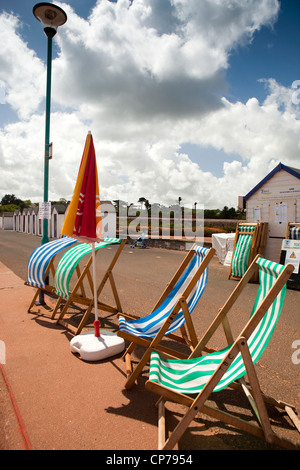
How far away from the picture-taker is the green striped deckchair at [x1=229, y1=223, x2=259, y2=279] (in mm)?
8492

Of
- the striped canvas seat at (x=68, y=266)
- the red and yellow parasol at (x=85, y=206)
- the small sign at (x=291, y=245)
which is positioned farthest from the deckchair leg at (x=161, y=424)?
the small sign at (x=291, y=245)

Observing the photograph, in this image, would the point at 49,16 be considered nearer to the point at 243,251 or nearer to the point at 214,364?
the point at 214,364

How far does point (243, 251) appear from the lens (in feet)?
28.3

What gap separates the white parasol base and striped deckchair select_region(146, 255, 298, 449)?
1.04 m

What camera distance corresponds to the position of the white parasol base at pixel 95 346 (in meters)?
3.30

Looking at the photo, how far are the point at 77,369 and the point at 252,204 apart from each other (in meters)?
8.67

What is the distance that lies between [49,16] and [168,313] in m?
5.32

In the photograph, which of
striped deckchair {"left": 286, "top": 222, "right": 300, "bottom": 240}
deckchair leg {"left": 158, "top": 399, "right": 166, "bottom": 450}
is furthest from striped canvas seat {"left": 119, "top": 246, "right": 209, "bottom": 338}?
striped deckchair {"left": 286, "top": 222, "right": 300, "bottom": 240}

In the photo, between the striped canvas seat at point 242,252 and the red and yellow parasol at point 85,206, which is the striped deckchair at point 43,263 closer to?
the red and yellow parasol at point 85,206

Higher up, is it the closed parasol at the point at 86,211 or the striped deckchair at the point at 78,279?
the closed parasol at the point at 86,211

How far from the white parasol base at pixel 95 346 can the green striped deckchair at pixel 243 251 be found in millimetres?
5729
